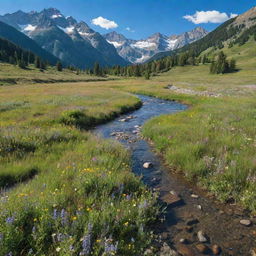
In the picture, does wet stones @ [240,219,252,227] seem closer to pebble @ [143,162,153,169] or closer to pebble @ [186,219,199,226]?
pebble @ [186,219,199,226]

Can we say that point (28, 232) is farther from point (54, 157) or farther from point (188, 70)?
point (188, 70)

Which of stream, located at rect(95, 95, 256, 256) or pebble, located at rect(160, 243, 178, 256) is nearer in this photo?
pebble, located at rect(160, 243, 178, 256)

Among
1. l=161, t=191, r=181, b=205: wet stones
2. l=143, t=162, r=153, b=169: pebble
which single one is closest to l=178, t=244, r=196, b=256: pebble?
l=161, t=191, r=181, b=205: wet stones

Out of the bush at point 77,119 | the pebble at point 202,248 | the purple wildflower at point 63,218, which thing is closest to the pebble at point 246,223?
the pebble at point 202,248

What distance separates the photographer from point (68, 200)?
416 cm

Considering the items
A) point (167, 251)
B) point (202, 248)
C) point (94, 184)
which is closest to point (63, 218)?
point (94, 184)

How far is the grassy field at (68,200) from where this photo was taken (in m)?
3.01

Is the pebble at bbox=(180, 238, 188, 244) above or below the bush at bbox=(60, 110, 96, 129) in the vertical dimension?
below

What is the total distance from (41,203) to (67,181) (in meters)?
1.18

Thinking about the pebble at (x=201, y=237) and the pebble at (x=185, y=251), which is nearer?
the pebble at (x=185, y=251)

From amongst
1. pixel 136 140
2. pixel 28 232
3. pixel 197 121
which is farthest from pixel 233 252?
pixel 197 121

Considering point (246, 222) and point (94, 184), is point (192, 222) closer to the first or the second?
point (246, 222)

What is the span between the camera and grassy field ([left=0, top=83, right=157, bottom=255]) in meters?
3.01

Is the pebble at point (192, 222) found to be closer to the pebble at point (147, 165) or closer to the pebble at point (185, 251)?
the pebble at point (185, 251)
